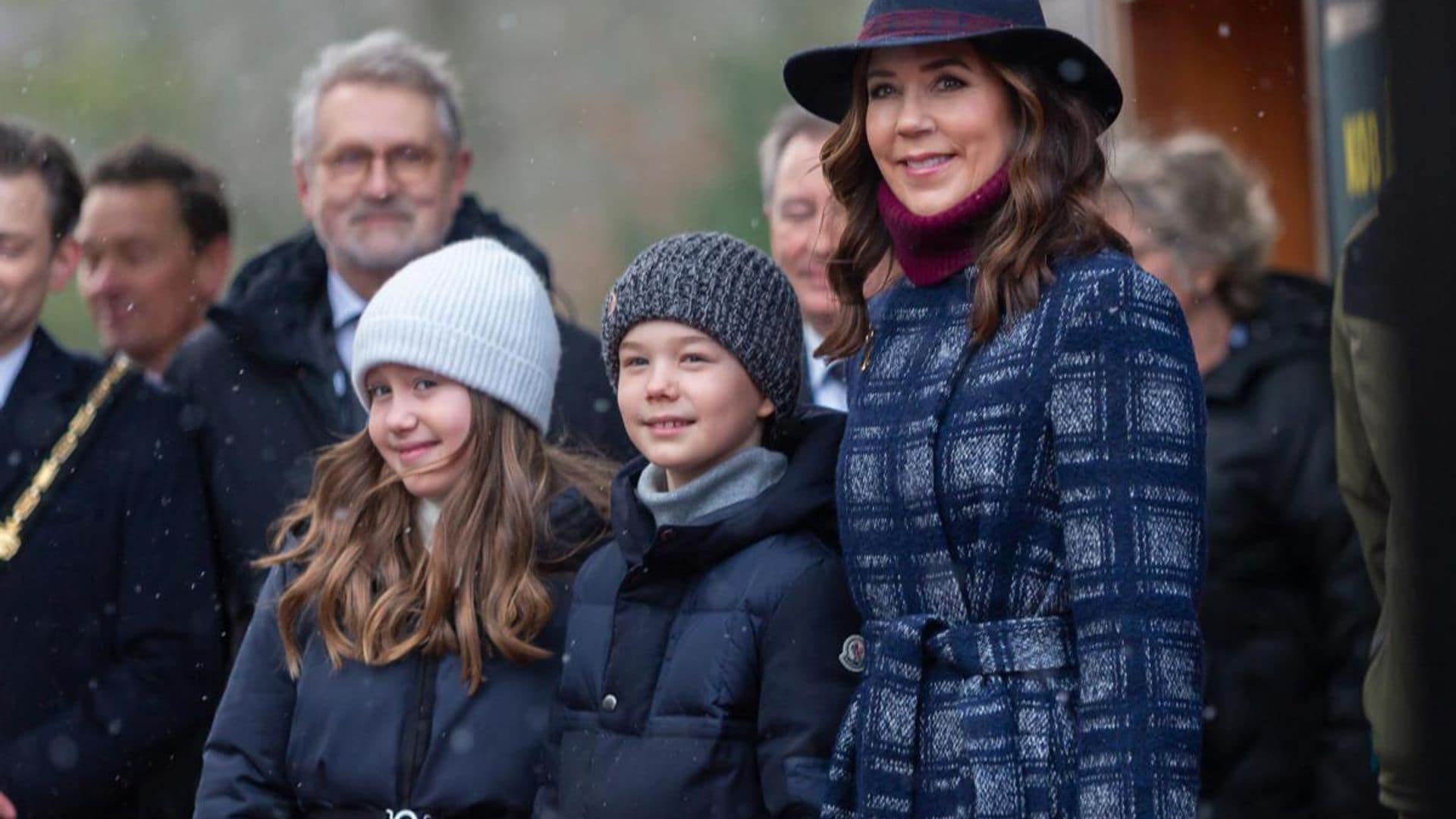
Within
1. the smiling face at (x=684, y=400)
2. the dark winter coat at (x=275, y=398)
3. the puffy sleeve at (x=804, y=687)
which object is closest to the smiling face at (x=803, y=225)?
the dark winter coat at (x=275, y=398)

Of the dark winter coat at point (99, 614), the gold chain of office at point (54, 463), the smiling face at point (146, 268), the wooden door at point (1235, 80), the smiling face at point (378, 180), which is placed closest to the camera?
the dark winter coat at point (99, 614)

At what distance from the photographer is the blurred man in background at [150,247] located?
17.3 feet

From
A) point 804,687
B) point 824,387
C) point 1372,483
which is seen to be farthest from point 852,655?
point 824,387

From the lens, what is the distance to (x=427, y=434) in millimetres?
3428

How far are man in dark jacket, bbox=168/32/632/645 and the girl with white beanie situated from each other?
1.94 feet

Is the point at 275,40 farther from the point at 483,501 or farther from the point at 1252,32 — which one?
the point at 483,501

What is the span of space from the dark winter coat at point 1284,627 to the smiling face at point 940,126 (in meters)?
1.77

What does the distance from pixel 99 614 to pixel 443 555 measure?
103 centimetres

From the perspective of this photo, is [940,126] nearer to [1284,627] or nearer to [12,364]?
[1284,627]

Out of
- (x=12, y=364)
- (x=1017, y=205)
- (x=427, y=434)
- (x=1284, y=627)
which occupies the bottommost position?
(x=1284, y=627)

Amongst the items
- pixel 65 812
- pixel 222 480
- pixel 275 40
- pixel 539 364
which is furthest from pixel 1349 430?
pixel 275 40

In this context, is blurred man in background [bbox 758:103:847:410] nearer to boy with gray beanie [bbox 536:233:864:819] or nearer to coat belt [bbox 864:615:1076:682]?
boy with gray beanie [bbox 536:233:864:819]

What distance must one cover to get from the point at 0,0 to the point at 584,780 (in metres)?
4.59

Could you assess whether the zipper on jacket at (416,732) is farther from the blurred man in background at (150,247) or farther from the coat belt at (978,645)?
the blurred man in background at (150,247)
